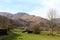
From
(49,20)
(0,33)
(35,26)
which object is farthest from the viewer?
(49,20)

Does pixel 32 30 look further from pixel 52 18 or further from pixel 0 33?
pixel 0 33

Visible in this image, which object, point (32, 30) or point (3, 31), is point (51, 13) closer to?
point (32, 30)

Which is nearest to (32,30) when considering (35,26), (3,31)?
(35,26)

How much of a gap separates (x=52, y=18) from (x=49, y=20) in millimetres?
1818

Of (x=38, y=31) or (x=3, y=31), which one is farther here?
(x=38, y=31)

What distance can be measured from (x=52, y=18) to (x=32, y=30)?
10.3 meters

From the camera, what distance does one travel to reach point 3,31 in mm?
46656

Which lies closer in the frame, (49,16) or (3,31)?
(3,31)

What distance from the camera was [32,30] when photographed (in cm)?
6419

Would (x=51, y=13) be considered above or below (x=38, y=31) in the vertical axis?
above

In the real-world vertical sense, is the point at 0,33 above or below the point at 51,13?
below

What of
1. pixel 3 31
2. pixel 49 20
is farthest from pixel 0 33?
pixel 49 20

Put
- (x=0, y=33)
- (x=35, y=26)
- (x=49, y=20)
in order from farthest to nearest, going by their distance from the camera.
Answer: (x=49, y=20) < (x=35, y=26) < (x=0, y=33)

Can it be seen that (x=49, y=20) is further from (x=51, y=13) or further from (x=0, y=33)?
(x=0, y=33)
